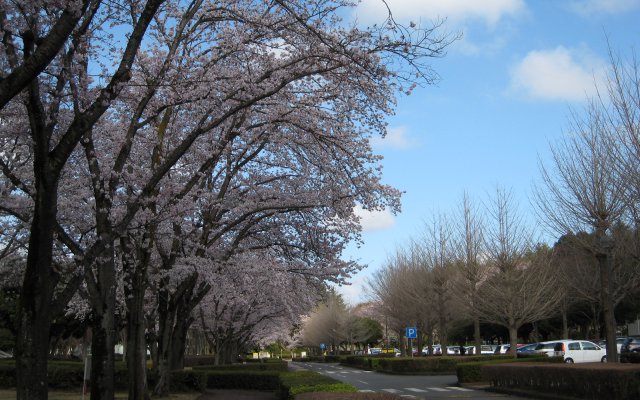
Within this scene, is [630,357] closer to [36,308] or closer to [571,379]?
[571,379]

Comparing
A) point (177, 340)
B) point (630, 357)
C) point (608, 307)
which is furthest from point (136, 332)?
point (630, 357)

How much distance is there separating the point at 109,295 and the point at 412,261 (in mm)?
34098

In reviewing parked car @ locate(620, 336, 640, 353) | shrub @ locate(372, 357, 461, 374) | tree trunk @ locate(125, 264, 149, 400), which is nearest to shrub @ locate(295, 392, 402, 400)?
tree trunk @ locate(125, 264, 149, 400)

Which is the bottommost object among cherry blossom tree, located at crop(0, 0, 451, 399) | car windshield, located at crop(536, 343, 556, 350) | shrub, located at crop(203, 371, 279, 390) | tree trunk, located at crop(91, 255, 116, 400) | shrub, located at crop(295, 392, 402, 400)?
shrub, located at crop(203, 371, 279, 390)

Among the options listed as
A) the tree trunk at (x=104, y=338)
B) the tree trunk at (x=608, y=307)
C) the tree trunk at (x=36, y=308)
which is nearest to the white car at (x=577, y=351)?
the tree trunk at (x=608, y=307)

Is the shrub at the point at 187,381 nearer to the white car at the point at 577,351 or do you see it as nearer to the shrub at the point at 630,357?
the white car at the point at 577,351

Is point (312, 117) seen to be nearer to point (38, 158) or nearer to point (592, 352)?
point (38, 158)

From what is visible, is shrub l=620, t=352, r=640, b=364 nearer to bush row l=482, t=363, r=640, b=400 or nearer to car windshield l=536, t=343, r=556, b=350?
car windshield l=536, t=343, r=556, b=350

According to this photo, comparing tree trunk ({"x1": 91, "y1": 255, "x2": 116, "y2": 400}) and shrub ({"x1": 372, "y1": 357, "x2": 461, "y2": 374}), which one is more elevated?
tree trunk ({"x1": 91, "y1": 255, "x2": 116, "y2": 400})

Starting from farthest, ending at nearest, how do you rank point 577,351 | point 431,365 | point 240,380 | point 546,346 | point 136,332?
point 546,346 < point 431,365 < point 577,351 < point 240,380 < point 136,332

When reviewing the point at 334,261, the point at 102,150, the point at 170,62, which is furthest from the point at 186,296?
the point at 170,62

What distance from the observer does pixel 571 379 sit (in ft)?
59.7

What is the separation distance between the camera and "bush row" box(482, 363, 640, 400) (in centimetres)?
1491

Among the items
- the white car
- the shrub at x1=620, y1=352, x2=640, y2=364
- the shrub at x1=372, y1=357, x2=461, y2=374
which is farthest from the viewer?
the shrub at x1=372, y1=357, x2=461, y2=374
